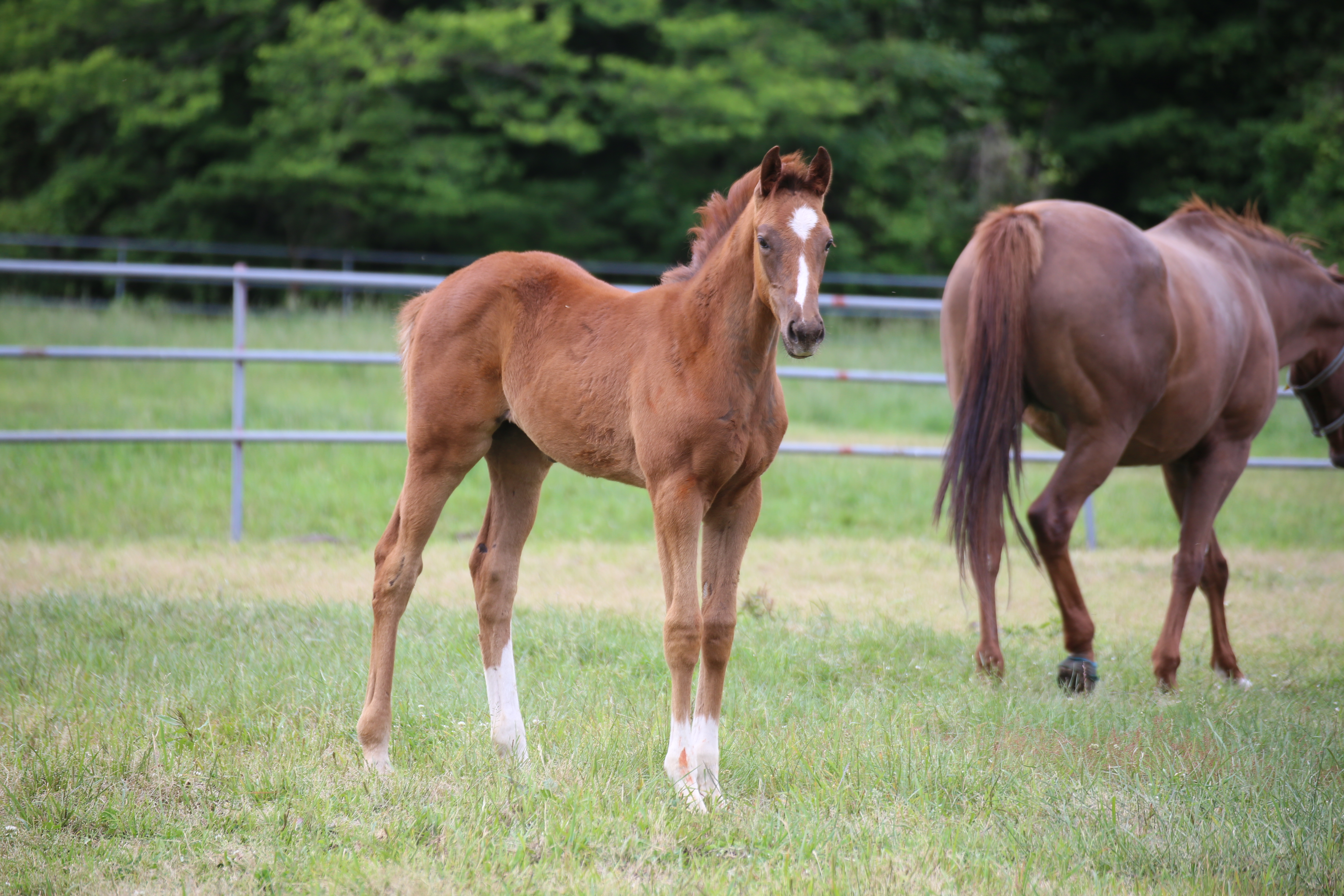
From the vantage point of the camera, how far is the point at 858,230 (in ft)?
67.1

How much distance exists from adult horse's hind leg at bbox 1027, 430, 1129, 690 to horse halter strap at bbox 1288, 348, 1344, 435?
1960 millimetres

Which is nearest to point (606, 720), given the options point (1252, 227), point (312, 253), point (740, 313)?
point (740, 313)

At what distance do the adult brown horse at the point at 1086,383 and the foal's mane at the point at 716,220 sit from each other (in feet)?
5.80

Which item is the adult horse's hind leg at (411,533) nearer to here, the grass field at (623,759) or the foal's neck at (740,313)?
the grass field at (623,759)

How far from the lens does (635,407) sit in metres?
3.18

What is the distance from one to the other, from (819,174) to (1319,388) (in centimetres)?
439

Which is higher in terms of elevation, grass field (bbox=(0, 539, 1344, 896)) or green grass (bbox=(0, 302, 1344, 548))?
grass field (bbox=(0, 539, 1344, 896))

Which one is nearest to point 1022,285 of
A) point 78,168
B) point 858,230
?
point 858,230

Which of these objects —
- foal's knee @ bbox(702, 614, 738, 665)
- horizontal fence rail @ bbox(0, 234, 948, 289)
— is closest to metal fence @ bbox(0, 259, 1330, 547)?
foal's knee @ bbox(702, 614, 738, 665)

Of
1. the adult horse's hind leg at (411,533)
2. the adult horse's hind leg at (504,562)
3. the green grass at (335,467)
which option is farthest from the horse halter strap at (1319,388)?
the adult horse's hind leg at (411,533)

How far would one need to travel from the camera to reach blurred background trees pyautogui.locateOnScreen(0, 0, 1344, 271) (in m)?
16.8

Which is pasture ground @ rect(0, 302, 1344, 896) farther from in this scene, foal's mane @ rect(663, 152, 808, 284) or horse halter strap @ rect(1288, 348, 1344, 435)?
foal's mane @ rect(663, 152, 808, 284)

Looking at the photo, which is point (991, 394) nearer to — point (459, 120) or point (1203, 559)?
point (1203, 559)

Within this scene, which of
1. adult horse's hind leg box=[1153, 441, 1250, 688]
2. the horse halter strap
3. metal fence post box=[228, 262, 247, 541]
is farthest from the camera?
metal fence post box=[228, 262, 247, 541]
